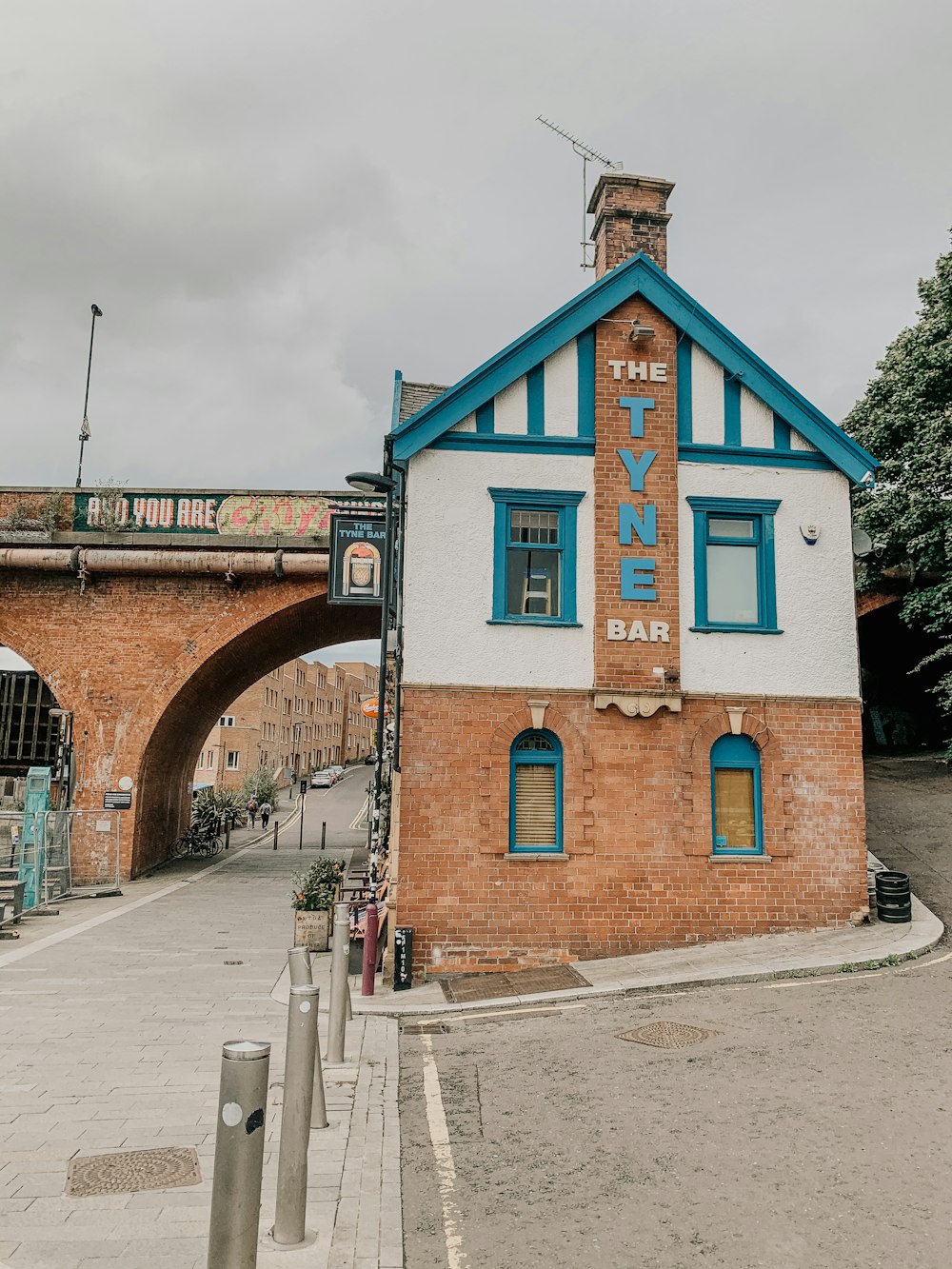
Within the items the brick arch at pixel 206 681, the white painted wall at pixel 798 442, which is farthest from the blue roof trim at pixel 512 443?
the brick arch at pixel 206 681

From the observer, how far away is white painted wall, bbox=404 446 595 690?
12.4 meters

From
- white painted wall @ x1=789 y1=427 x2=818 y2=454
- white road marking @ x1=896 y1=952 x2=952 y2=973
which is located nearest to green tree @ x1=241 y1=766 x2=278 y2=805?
white painted wall @ x1=789 y1=427 x2=818 y2=454

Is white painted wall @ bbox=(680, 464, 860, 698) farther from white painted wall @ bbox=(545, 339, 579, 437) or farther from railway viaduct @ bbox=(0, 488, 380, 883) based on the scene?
railway viaduct @ bbox=(0, 488, 380, 883)

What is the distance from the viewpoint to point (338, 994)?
316 inches

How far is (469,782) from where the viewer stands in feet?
39.6

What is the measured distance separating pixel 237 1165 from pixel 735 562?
11.0 metres

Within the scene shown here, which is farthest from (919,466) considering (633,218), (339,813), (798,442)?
(339,813)

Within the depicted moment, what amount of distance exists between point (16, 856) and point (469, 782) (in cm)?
1040

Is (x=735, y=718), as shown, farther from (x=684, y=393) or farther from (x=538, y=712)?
(x=684, y=393)

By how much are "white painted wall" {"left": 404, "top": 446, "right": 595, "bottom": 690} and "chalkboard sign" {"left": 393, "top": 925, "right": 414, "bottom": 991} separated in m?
3.18

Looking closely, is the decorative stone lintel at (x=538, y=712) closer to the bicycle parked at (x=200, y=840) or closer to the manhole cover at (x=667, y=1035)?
the manhole cover at (x=667, y=1035)

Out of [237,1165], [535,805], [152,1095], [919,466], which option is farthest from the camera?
[919,466]

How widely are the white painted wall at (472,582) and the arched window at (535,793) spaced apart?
874 mm

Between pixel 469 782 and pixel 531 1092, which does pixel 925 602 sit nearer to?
pixel 469 782
